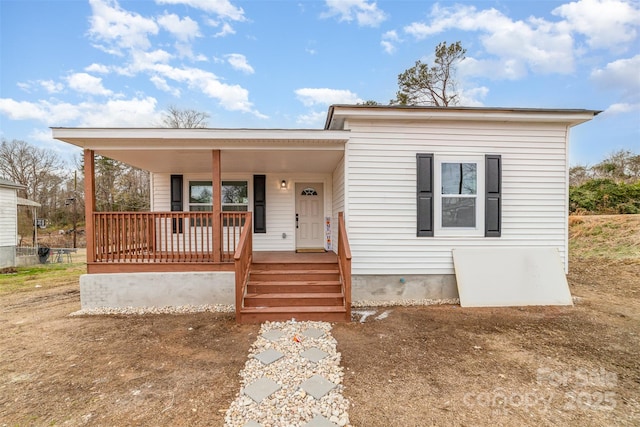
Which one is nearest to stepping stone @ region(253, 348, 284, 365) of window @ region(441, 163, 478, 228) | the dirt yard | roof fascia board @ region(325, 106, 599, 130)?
the dirt yard

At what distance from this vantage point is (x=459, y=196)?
17.5 feet

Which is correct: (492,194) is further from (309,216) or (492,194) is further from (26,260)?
(26,260)

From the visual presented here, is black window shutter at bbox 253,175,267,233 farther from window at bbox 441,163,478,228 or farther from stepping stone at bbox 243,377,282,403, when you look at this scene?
stepping stone at bbox 243,377,282,403

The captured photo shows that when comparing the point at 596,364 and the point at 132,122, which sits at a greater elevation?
the point at 132,122

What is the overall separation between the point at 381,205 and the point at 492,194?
2139 mm

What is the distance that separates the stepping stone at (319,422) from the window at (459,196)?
13.3 ft

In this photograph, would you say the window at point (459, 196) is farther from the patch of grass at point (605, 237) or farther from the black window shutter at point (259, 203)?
the patch of grass at point (605, 237)

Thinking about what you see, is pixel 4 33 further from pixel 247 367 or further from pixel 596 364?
pixel 596 364

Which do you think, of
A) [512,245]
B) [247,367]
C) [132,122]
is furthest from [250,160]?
[132,122]

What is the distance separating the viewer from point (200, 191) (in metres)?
7.39

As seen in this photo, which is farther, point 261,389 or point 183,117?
point 183,117

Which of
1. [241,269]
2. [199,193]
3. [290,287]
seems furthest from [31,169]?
[290,287]

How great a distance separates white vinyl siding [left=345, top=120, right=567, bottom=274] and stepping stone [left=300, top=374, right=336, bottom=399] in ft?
8.99

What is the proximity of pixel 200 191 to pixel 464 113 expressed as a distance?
253 inches
